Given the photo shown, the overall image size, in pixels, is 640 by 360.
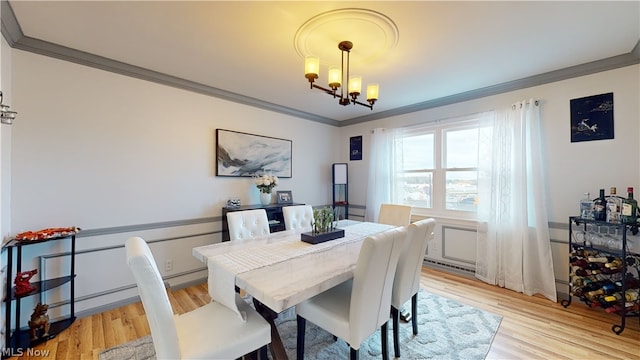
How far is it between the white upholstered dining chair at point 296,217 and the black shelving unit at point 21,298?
1.82 metres

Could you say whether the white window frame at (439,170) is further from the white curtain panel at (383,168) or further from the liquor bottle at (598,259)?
the liquor bottle at (598,259)

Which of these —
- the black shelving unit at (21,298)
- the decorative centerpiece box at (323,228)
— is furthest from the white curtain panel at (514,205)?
the black shelving unit at (21,298)

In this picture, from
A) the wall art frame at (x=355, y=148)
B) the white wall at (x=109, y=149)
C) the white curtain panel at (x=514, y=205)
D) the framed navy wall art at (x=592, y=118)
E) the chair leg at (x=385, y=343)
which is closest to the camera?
the chair leg at (x=385, y=343)

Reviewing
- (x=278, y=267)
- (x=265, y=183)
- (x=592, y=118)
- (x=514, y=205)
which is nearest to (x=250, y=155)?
(x=265, y=183)

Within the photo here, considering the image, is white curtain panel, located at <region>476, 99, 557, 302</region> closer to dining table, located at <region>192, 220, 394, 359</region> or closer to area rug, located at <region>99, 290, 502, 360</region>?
area rug, located at <region>99, 290, 502, 360</region>

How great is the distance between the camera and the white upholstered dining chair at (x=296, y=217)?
2777mm

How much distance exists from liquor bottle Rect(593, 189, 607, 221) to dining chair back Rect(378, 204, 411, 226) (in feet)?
5.32

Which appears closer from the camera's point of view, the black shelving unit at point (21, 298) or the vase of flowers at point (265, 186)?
the black shelving unit at point (21, 298)

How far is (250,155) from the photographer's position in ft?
11.3

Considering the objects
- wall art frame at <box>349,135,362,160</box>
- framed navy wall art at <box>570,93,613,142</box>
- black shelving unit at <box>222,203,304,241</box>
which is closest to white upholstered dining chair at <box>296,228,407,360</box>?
black shelving unit at <box>222,203,304,241</box>

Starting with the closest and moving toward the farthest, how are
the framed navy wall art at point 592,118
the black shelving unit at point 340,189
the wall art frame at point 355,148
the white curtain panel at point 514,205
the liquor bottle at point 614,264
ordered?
the liquor bottle at point 614,264 → the framed navy wall art at point 592,118 → the white curtain panel at point 514,205 → the black shelving unit at point 340,189 → the wall art frame at point 355,148

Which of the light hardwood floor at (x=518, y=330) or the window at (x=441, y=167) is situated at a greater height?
the window at (x=441, y=167)

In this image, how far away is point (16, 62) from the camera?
198 centimetres

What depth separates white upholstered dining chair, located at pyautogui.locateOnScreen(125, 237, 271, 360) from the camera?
1097mm
